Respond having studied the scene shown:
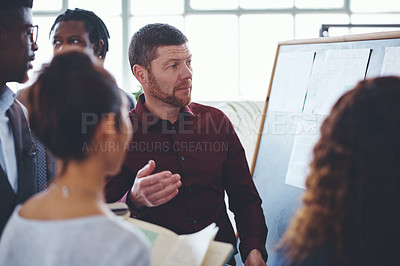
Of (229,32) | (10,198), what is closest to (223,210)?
(10,198)

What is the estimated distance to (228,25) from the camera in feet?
12.1

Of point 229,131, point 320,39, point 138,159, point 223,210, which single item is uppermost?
point 320,39

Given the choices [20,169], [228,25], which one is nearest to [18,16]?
[20,169]

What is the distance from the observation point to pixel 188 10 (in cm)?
366

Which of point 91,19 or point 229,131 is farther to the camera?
point 91,19

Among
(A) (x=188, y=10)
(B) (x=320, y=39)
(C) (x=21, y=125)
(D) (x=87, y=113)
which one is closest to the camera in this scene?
(D) (x=87, y=113)

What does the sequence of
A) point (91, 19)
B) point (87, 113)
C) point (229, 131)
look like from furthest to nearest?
point (91, 19)
point (229, 131)
point (87, 113)

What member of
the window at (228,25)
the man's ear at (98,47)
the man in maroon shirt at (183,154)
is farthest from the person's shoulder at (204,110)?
the window at (228,25)

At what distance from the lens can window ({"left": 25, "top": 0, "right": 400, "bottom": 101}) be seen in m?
3.64

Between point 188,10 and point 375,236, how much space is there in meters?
3.29

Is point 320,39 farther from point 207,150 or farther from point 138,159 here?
point 138,159

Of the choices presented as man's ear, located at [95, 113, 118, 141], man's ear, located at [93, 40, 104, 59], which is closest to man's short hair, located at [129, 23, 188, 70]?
man's ear, located at [93, 40, 104, 59]

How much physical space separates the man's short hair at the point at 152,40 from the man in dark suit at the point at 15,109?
583mm

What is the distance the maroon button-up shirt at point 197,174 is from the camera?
1587mm
